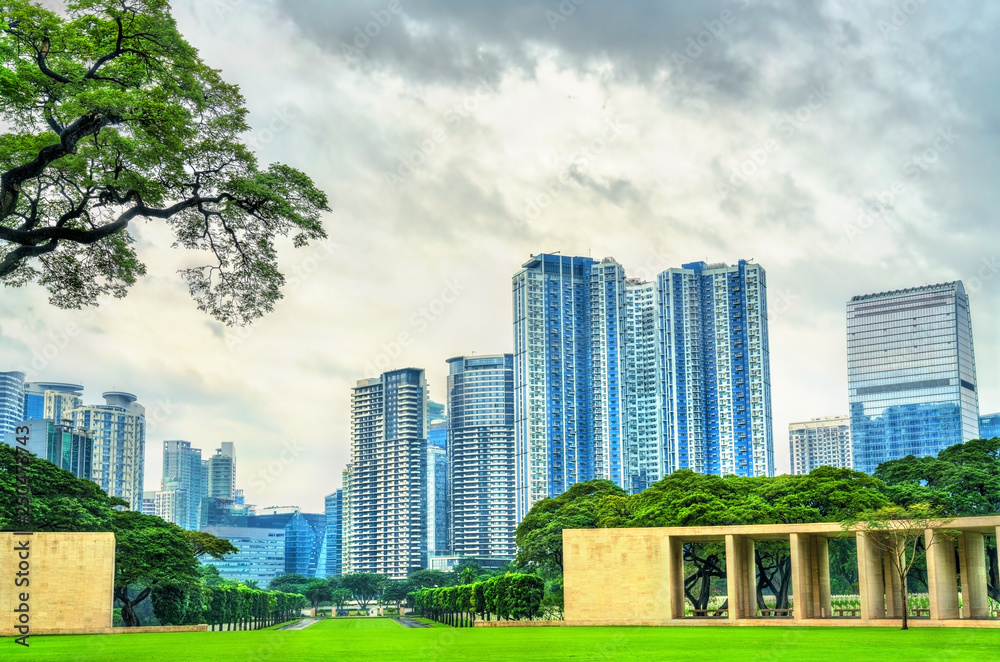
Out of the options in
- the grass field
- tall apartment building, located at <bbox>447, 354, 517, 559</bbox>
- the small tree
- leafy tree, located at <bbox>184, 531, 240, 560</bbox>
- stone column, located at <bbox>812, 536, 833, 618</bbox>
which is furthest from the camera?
tall apartment building, located at <bbox>447, 354, 517, 559</bbox>

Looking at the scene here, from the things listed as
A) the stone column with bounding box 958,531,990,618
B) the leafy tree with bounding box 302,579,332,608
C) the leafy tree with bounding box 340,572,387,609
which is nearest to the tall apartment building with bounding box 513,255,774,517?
the leafy tree with bounding box 340,572,387,609

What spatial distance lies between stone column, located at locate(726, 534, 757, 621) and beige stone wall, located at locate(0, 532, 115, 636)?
80.6ft

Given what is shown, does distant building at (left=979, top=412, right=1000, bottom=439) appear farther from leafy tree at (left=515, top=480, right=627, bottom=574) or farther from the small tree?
the small tree

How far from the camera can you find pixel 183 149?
17406 mm

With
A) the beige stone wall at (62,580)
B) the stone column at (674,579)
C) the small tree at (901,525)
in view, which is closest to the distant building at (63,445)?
the beige stone wall at (62,580)

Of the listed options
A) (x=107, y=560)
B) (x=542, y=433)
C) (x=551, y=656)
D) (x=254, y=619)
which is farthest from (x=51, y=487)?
(x=542, y=433)

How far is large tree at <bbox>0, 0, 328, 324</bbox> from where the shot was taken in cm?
1628

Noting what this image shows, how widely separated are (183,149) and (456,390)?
6385 inches

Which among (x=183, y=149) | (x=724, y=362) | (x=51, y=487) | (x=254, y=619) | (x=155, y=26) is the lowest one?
(x=254, y=619)

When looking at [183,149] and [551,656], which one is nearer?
[183,149]

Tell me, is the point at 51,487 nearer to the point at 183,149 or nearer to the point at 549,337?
the point at 183,149

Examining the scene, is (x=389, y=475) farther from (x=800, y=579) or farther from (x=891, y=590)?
(x=800, y=579)

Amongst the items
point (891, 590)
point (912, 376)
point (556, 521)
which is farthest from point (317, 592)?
point (912, 376)

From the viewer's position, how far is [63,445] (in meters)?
129
